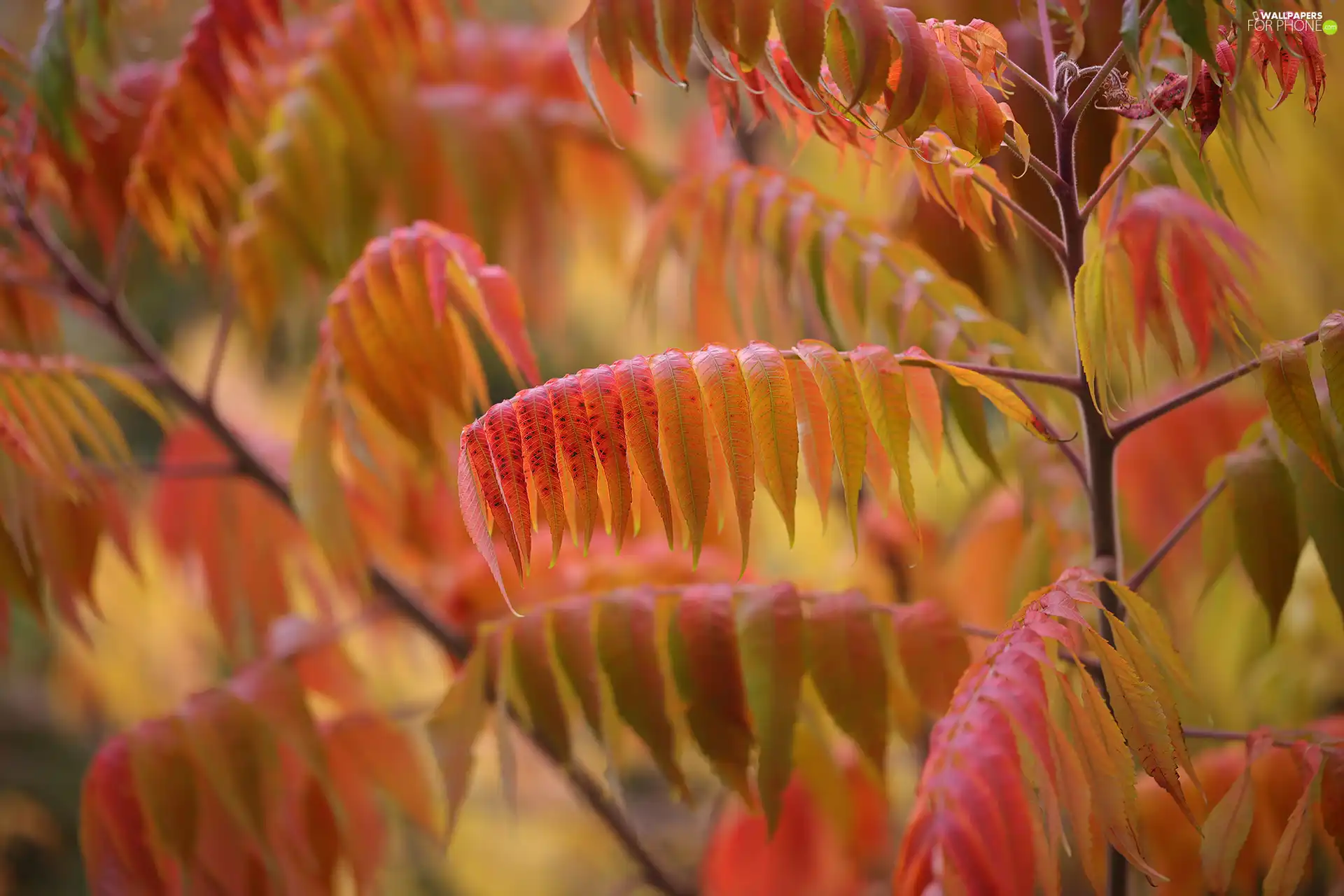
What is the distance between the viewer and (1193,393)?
57 cm

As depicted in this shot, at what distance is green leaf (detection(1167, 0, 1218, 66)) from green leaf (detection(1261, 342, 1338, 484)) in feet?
0.56

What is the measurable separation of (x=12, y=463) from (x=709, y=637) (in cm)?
51

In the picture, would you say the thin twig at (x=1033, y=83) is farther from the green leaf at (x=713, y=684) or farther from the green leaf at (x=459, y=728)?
the green leaf at (x=459, y=728)

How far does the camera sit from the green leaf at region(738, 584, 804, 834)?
2.02 ft

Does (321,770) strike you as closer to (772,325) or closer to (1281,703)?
(772,325)

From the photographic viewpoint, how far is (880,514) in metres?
1.14

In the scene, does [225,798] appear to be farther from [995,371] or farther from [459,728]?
[995,371]

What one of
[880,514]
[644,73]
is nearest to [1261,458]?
[880,514]

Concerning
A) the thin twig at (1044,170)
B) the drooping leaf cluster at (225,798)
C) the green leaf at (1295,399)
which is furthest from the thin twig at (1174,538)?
the drooping leaf cluster at (225,798)

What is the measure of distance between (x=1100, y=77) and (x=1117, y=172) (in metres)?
0.06

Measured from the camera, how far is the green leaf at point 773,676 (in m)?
0.61

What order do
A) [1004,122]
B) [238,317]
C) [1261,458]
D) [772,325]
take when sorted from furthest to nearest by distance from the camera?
1. [238,317]
2. [772,325]
3. [1261,458]
4. [1004,122]

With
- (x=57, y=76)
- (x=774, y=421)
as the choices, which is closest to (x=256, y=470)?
(x=57, y=76)

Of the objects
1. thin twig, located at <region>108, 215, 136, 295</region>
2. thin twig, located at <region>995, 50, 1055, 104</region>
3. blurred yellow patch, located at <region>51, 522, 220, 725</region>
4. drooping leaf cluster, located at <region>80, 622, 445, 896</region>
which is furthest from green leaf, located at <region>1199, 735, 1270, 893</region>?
blurred yellow patch, located at <region>51, 522, 220, 725</region>
